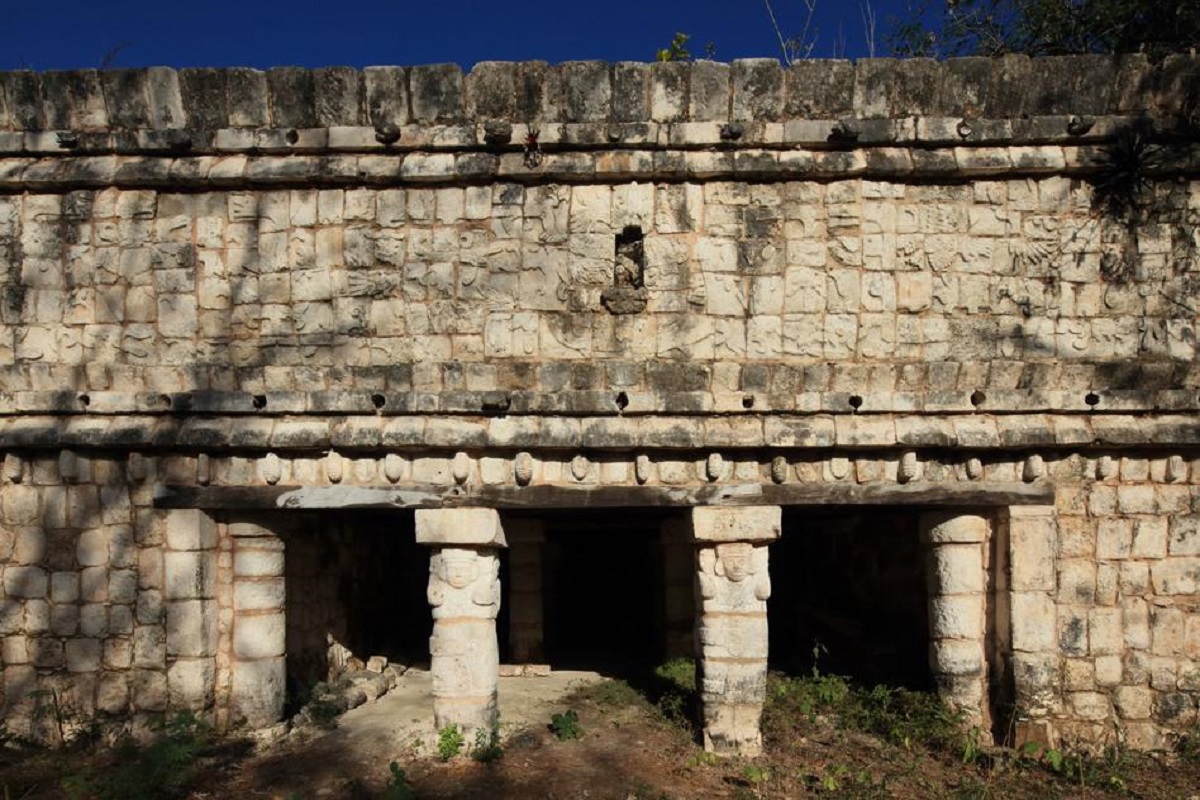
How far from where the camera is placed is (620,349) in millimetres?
5410

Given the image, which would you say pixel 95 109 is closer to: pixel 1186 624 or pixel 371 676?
pixel 371 676

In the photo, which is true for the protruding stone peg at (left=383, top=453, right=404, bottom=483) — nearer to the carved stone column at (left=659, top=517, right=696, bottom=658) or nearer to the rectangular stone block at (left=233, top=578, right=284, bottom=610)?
the rectangular stone block at (left=233, top=578, right=284, bottom=610)

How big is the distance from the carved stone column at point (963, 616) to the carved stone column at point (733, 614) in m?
1.23

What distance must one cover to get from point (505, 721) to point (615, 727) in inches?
31.8

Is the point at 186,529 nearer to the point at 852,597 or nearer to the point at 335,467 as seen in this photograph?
the point at 335,467

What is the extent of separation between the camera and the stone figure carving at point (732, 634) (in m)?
5.32

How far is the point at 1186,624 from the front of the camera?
213 inches

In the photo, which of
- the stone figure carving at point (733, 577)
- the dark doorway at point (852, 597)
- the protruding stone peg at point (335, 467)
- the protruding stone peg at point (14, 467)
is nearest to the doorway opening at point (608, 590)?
the dark doorway at point (852, 597)

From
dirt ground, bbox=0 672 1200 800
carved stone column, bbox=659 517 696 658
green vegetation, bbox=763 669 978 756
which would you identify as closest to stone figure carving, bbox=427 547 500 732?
dirt ground, bbox=0 672 1200 800

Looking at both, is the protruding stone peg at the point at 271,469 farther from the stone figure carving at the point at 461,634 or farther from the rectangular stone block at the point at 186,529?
the stone figure carving at the point at 461,634

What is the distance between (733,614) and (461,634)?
5.90ft

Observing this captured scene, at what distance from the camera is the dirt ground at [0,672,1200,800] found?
4887 millimetres

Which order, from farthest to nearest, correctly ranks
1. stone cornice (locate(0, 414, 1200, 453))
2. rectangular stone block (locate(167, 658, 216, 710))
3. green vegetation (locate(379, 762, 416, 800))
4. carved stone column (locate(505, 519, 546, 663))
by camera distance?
carved stone column (locate(505, 519, 546, 663)) < rectangular stone block (locate(167, 658, 216, 710)) < stone cornice (locate(0, 414, 1200, 453)) < green vegetation (locate(379, 762, 416, 800))

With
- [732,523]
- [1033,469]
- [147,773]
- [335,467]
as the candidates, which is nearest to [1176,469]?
[1033,469]
